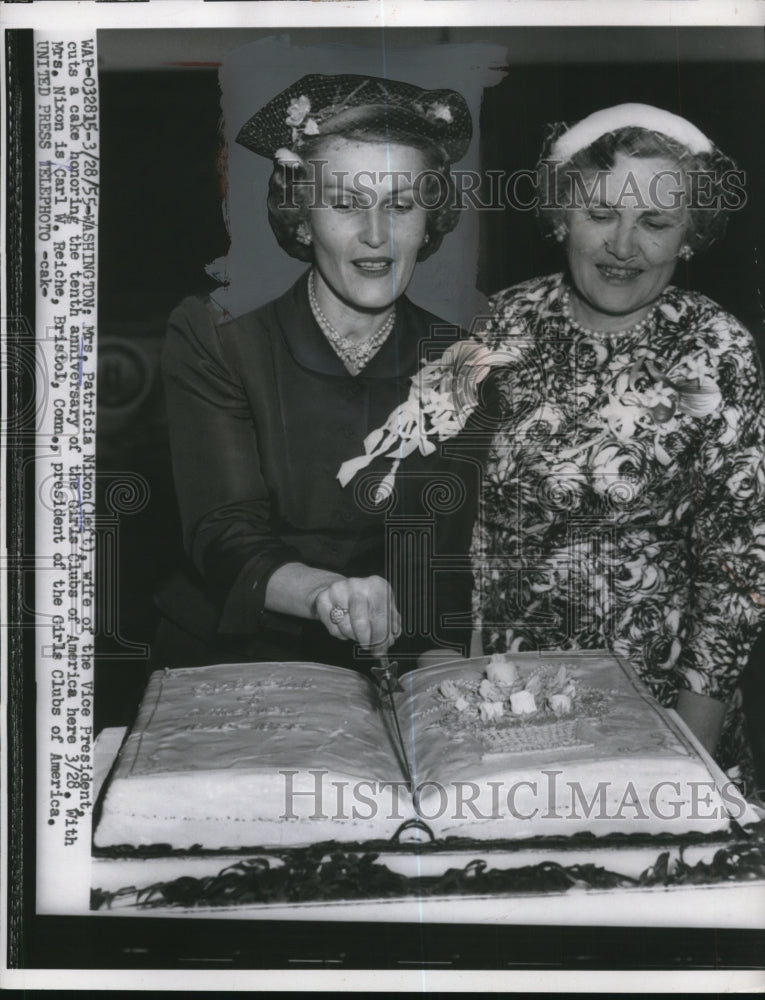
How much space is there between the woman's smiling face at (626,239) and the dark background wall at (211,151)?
0.07 meters

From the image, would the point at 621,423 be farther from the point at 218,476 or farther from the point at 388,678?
the point at 218,476

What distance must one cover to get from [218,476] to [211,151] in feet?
2.58

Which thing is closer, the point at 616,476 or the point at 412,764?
the point at 412,764

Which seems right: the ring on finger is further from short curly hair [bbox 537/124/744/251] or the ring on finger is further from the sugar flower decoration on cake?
short curly hair [bbox 537/124/744/251]

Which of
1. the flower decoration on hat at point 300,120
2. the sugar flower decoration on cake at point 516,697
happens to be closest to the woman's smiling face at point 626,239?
the flower decoration on hat at point 300,120

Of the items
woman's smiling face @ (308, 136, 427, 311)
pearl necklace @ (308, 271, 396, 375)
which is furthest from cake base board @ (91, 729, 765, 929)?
woman's smiling face @ (308, 136, 427, 311)

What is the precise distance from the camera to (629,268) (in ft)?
9.26

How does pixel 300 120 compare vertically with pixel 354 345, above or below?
above

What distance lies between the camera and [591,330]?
2.84 metres

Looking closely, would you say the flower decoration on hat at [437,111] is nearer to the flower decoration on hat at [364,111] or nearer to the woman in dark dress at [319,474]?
the flower decoration on hat at [364,111]

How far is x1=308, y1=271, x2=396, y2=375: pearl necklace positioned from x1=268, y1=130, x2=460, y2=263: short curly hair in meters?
0.19

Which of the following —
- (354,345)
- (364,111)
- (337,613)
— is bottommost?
(337,613)

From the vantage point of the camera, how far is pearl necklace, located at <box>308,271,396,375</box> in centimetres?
285

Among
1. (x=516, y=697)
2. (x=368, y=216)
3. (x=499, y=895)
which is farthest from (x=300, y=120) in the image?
(x=499, y=895)
